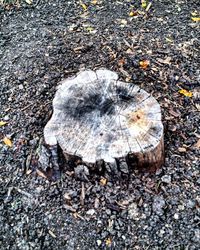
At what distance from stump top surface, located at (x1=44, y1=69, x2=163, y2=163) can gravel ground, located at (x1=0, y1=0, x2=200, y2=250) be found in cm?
27

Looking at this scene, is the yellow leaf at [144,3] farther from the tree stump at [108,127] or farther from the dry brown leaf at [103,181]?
the dry brown leaf at [103,181]

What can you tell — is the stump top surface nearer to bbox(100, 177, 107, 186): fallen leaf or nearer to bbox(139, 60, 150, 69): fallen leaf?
bbox(100, 177, 107, 186): fallen leaf

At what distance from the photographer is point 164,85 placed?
10.6ft

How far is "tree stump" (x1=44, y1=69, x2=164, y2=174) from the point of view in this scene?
2512 millimetres

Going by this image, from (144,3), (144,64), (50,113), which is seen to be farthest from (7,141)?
→ (144,3)

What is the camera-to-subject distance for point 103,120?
2.66 m

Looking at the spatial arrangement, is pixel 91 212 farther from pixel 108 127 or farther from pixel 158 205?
pixel 108 127

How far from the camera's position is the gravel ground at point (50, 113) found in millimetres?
2490

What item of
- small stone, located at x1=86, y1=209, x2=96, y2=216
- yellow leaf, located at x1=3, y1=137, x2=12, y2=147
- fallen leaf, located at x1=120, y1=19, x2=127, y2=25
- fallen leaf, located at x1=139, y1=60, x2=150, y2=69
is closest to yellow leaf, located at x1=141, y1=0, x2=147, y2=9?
fallen leaf, located at x1=120, y1=19, x2=127, y2=25

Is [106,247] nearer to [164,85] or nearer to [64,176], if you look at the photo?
[64,176]

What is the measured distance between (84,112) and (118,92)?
1.04 ft

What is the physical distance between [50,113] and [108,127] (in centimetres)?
63

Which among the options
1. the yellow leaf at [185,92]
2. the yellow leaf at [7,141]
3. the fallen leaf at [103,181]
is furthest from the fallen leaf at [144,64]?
the yellow leaf at [7,141]

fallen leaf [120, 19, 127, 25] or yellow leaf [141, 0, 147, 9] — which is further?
yellow leaf [141, 0, 147, 9]
